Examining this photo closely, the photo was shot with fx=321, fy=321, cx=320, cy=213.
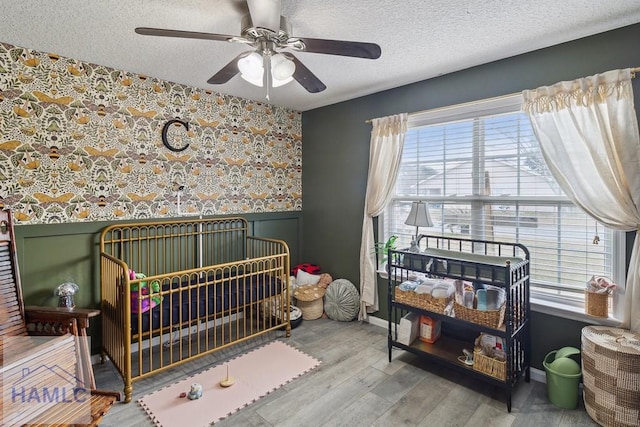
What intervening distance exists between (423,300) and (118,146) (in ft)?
9.50

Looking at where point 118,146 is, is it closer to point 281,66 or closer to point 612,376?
point 281,66

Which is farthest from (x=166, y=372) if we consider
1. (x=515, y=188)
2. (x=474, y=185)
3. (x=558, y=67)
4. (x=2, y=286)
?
(x=558, y=67)

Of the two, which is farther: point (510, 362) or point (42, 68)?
point (42, 68)

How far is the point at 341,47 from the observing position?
171 centimetres

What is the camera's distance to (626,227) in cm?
204

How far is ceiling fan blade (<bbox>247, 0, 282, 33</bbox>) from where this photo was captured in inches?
61.9

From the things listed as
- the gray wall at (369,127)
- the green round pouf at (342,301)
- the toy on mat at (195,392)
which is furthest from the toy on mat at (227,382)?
the gray wall at (369,127)

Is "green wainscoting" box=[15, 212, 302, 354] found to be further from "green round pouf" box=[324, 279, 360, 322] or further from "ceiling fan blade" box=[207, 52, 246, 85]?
"green round pouf" box=[324, 279, 360, 322]

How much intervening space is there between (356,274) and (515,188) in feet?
5.97

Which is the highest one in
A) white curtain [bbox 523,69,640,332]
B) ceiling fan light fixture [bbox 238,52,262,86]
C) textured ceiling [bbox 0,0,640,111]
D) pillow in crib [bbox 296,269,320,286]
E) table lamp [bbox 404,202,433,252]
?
textured ceiling [bbox 0,0,640,111]

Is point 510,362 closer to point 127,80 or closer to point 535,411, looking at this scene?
point 535,411

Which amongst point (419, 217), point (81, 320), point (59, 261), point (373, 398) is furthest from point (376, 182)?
point (59, 261)

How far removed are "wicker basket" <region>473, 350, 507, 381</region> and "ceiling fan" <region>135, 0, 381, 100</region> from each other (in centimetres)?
210

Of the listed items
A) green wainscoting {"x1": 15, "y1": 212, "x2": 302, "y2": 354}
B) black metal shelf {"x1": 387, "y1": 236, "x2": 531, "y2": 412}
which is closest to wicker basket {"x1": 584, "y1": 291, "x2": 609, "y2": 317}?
black metal shelf {"x1": 387, "y1": 236, "x2": 531, "y2": 412}
